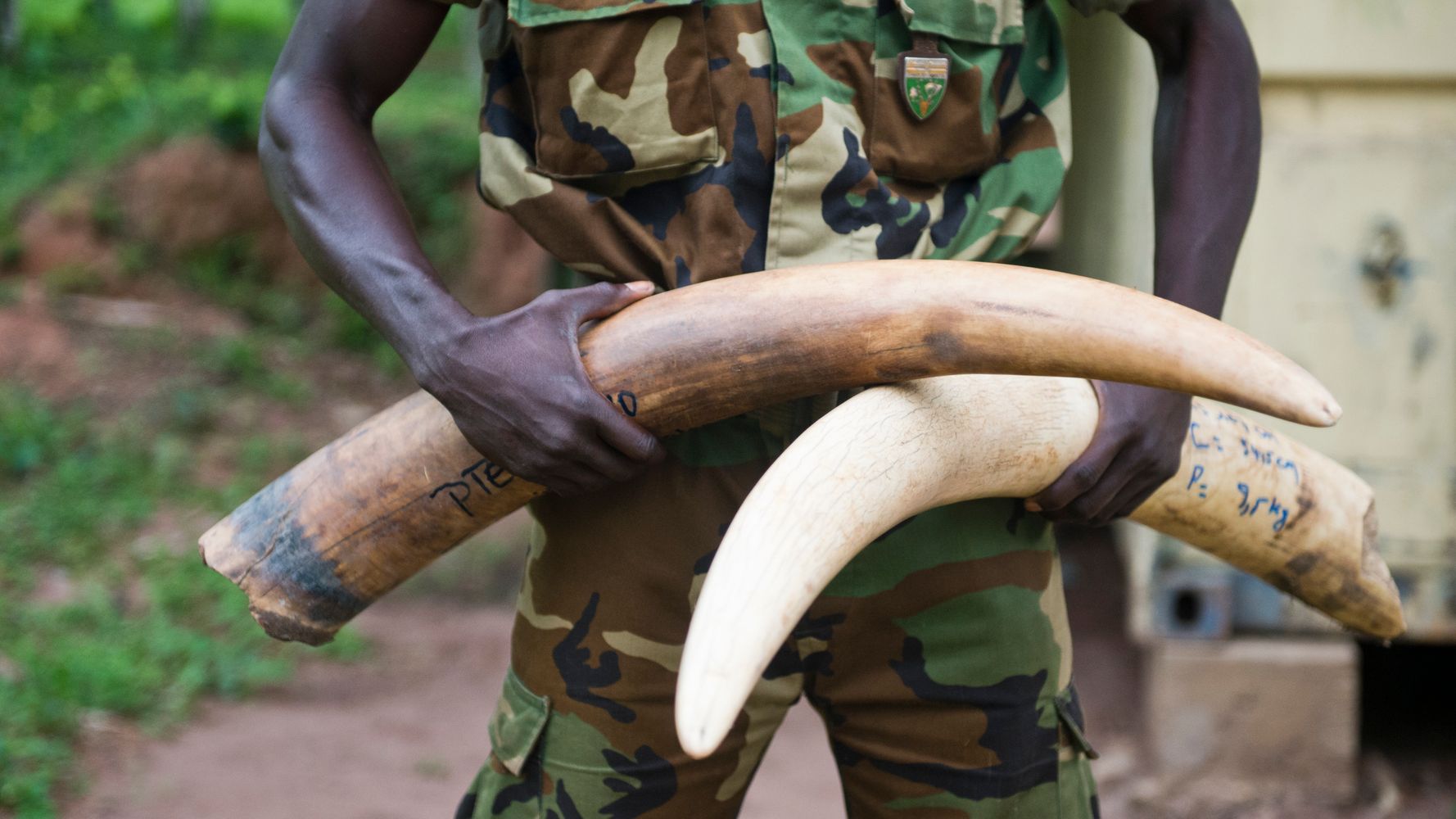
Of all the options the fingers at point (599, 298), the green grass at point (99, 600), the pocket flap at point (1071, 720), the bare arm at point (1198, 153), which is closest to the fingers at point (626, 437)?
the fingers at point (599, 298)

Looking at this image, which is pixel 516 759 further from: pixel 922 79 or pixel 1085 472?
pixel 922 79

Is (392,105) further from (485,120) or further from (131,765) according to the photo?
(485,120)

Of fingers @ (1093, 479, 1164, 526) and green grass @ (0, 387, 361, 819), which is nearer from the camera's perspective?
fingers @ (1093, 479, 1164, 526)

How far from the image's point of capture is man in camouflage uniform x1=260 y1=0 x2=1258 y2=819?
153cm

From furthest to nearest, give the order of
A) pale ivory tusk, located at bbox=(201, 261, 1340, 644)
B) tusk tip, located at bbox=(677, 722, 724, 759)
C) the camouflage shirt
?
the camouflage shirt, pale ivory tusk, located at bbox=(201, 261, 1340, 644), tusk tip, located at bbox=(677, 722, 724, 759)

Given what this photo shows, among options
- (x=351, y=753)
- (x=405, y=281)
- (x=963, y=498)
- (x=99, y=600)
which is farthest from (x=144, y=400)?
(x=963, y=498)

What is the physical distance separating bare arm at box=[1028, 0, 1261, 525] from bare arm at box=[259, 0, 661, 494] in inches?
22.5

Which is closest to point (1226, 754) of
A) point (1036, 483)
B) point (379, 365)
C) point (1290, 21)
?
point (1290, 21)

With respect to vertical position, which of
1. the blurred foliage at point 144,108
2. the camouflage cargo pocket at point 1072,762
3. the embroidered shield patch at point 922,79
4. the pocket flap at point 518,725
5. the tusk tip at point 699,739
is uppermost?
the embroidered shield patch at point 922,79

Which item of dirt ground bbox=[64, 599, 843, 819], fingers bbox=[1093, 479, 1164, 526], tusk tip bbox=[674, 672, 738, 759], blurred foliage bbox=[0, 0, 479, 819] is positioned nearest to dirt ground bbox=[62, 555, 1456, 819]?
dirt ground bbox=[64, 599, 843, 819]

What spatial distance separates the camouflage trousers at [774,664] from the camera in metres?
1.59

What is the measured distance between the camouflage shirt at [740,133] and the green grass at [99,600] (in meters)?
2.33

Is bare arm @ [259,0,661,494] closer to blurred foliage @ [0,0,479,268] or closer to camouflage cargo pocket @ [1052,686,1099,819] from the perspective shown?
camouflage cargo pocket @ [1052,686,1099,819]

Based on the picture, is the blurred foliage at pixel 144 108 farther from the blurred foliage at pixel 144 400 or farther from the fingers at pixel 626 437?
the fingers at pixel 626 437
